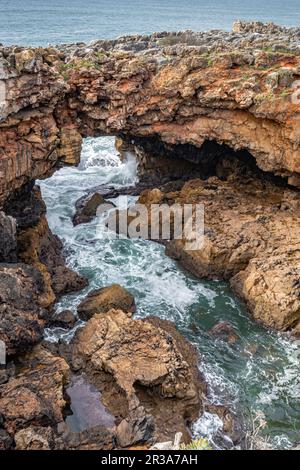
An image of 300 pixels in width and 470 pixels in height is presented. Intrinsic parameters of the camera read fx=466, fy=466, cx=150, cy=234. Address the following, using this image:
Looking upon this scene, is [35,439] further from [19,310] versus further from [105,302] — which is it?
[105,302]

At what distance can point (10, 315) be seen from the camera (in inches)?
665

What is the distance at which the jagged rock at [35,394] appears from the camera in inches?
548

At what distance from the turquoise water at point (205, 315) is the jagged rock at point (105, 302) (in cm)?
83

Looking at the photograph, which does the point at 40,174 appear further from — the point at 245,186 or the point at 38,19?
the point at 38,19

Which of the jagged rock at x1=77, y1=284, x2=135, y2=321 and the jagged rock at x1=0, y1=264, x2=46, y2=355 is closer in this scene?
the jagged rock at x1=0, y1=264, x2=46, y2=355

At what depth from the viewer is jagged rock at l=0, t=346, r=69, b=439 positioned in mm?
13914

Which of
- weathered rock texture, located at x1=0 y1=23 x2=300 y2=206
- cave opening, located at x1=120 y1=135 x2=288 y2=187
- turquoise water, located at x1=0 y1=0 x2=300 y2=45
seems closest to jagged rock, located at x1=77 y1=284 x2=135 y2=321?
weathered rock texture, located at x1=0 y1=23 x2=300 y2=206

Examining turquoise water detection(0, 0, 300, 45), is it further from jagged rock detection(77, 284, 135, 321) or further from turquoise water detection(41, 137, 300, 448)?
jagged rock detection(77, 284, 135, 321)

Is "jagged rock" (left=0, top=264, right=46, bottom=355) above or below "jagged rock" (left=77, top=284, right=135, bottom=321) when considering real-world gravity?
above

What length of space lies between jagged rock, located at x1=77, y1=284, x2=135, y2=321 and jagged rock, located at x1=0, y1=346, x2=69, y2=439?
349 cm

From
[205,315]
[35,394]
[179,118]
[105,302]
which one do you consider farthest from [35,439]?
[179,118]

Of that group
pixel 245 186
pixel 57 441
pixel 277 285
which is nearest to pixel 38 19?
pixel 245 186

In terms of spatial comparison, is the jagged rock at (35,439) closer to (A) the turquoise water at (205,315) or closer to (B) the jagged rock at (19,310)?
(B) the jagged rock at (19,310)
